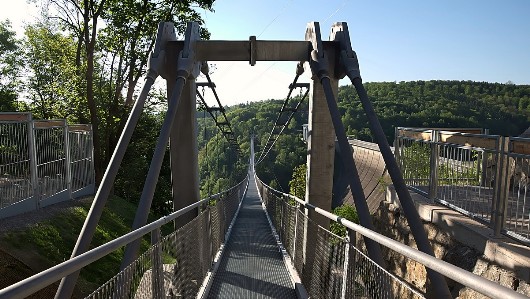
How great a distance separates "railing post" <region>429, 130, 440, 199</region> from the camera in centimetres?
521

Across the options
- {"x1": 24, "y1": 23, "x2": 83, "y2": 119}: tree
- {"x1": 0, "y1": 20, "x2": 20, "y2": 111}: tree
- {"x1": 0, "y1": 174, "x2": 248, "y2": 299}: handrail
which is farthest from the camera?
{"x1": 0, "y1": 20, "x2": 20, "y2": 111}: tree

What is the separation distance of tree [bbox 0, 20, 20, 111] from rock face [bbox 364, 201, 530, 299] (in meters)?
20.7

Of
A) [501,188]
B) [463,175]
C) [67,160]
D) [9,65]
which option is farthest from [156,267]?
[9,65]

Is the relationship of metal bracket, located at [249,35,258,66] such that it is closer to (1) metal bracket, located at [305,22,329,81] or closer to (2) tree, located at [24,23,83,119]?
(1) metal bracket, located at [305,22,329,81]

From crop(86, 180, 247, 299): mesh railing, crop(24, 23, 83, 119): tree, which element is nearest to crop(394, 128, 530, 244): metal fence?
crop(86, 180, 247, 299): mesh railing

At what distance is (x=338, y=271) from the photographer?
2885mm

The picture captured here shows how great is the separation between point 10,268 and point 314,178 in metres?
4.60

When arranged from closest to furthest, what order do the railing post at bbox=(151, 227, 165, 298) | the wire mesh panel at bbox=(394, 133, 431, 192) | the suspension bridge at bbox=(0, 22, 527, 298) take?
the suspension bridge at bbox=(0, 22, 527, 298)
the railing post at bbox=(151, 227, 165, 298)
the wire mesh panel at bbox=(394, 133, 431, 192)

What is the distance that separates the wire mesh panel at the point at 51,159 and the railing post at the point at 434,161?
8639 millimetres

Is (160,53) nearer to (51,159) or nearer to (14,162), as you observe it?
(14,162)

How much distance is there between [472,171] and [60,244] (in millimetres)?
7144

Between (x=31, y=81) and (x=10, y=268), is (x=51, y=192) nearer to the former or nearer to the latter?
(x=10, y=268)

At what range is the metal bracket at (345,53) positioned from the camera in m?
4.99

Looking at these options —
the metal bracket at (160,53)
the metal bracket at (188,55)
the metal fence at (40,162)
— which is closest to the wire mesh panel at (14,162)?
the metal fence at (40,162)
